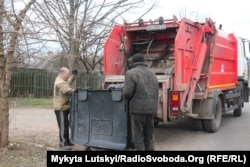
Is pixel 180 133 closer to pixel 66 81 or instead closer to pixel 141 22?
pixel 141 22

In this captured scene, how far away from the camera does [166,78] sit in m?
7.70

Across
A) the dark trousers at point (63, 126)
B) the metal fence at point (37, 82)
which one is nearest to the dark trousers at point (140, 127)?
the dark trousers at point (63, 126)

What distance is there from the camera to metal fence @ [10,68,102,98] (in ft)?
67.7

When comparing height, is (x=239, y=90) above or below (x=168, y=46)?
below

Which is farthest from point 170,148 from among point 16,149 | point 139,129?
point 16,149

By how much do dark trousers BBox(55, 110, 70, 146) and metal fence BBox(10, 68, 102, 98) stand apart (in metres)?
13.3

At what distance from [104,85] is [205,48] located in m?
2.46

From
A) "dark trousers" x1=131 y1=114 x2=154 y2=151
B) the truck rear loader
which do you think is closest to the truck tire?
the truck rear loader

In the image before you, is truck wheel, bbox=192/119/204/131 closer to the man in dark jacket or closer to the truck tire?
the man in dark jacket

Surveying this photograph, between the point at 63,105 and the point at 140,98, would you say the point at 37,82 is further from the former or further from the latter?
the point at 140,98

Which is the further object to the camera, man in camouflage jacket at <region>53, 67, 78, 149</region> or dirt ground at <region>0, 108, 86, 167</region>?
man in camouflage jacket at <region>53, 67, 78, 149</region>

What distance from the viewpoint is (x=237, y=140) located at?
27.6 feet

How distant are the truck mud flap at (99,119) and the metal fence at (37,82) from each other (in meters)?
13.6

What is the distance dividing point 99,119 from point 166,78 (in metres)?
1.79
